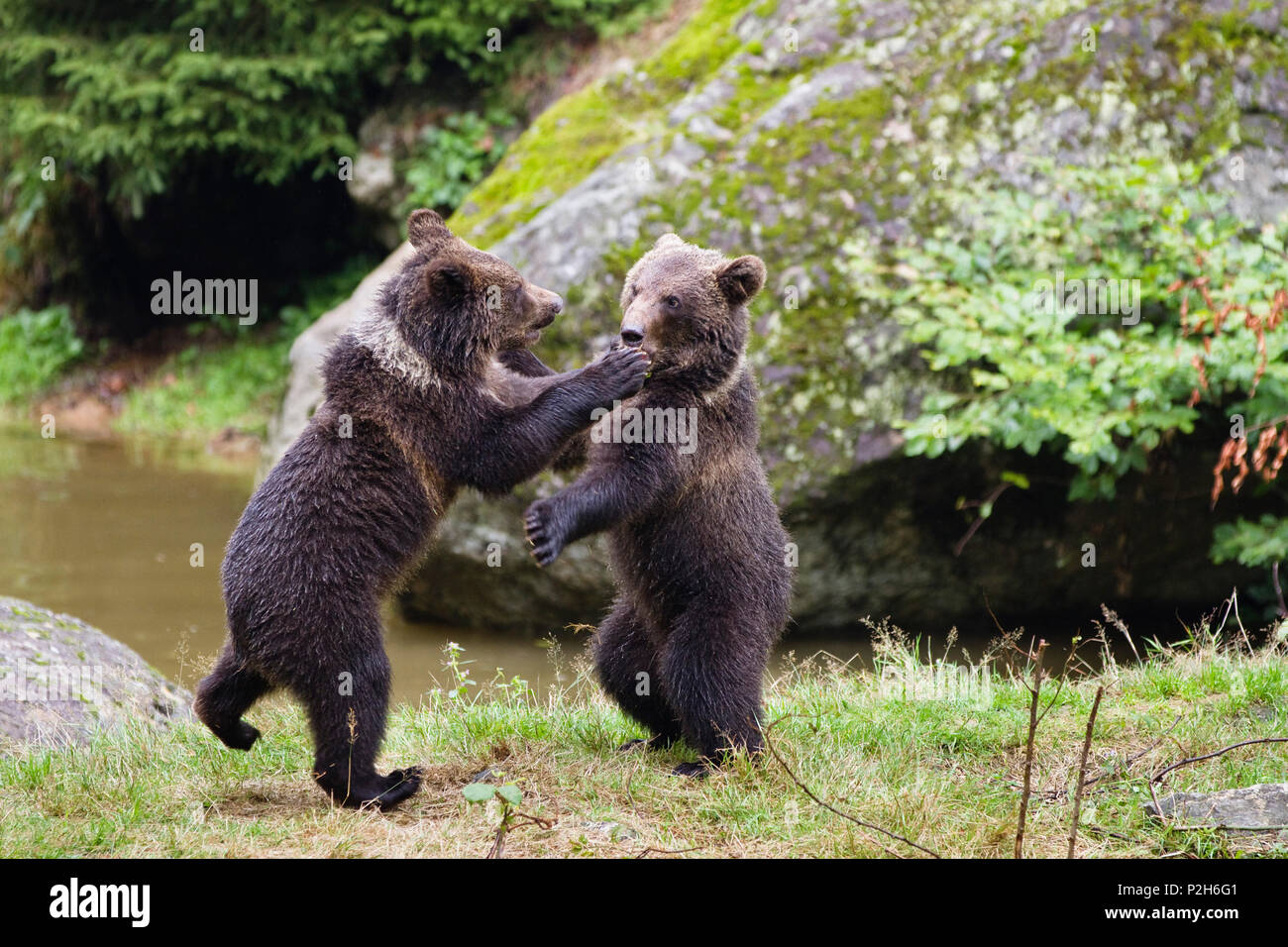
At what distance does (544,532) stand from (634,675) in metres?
1.05

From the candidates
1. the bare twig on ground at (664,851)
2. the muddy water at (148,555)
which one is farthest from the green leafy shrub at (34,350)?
the bare twig on ground at (664,851)

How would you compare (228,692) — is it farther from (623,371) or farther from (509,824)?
(623,371)

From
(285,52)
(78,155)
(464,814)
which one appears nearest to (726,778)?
(464,814)

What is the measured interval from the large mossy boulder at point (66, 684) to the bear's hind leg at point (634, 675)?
2.15 metres

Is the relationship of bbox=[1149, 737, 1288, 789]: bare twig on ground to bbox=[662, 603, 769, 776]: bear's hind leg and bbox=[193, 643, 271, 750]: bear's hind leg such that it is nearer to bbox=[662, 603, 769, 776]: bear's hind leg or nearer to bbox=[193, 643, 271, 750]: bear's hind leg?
bbox=[662, 603, 769, 776]: bear's hind leg

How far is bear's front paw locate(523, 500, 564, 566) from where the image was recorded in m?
4.57

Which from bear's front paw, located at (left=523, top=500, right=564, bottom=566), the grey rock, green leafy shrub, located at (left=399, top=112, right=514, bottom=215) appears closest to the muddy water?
bear's front paw, located at (left=523, top=500, right=564, bottom=566)

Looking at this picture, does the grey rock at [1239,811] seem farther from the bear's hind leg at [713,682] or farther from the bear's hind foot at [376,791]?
the bear's hind foot at [376,791]

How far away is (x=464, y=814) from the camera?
4.58m

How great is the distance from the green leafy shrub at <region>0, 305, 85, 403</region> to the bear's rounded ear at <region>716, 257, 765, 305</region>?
49.1 ft

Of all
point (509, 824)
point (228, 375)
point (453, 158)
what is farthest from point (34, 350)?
point (509, 824)

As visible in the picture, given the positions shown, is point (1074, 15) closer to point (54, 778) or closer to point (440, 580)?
point (440, 580)

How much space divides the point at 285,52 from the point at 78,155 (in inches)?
111

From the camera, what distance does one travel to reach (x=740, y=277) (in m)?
5.12
